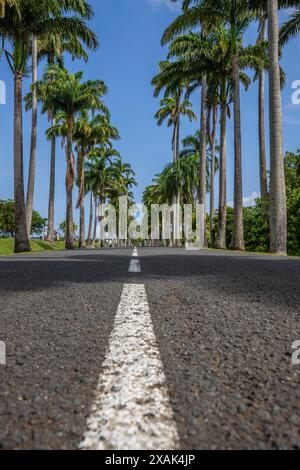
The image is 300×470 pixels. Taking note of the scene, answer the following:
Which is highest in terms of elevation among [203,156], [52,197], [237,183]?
[203,156]

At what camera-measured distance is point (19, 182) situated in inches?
642

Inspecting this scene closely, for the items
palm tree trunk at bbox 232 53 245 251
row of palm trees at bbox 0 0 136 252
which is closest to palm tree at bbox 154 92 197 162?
row of palm trees at bbox 0 0 136 252

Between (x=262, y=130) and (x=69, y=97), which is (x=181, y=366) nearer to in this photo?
(x=262, y=130)

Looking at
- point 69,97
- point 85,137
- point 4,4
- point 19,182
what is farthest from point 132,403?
point 85,137

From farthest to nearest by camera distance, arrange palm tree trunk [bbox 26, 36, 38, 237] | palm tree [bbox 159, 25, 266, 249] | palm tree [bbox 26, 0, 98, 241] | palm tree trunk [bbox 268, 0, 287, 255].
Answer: palm tree trunk [bbox 26, 36, 38, 237] → palm tree [bbox 159, 25, 266, 249] → palm tree [bbox 26, 0, 98, 241] → palm tree trunk [bbox 268, 0, 287, 255]

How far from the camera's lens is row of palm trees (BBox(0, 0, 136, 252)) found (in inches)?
647

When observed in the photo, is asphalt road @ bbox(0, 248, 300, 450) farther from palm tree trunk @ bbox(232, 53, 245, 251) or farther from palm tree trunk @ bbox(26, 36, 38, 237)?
palm tree trunk @ bbox(26, 36, 38, 237)

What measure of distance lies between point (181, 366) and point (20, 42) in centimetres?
1889

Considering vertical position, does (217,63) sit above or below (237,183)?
above

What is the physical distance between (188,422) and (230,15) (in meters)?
23.6

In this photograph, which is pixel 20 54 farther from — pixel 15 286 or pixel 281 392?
pixel 281 392

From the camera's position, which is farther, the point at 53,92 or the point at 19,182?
the point at 53,92

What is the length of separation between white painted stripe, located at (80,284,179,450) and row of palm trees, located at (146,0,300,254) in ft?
41.0

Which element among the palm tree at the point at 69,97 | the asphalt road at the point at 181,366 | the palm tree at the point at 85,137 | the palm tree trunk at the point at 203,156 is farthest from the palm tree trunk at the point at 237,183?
the palm tree at the point at 85,137
